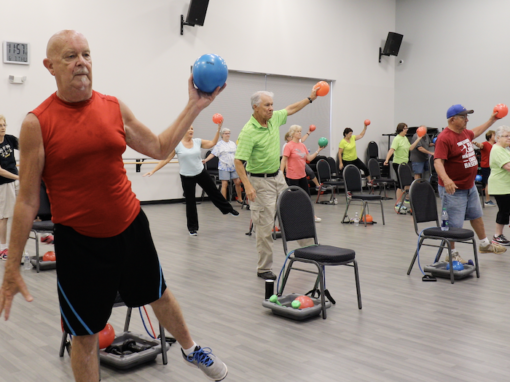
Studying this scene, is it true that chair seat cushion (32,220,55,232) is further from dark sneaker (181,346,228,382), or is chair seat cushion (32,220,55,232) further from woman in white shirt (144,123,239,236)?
dark sneaker (181,346,228,382)

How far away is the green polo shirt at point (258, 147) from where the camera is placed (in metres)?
4.29

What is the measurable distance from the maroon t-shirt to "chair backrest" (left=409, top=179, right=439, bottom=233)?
171 millimetres

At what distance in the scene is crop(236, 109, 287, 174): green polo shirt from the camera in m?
4.29

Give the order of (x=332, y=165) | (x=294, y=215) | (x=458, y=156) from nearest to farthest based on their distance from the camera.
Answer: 1. (x=294, y=215)
2. (x=458, y=156)
3. (x=332, y=165)

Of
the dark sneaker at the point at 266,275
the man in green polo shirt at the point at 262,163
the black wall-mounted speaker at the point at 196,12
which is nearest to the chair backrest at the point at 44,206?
the man in green polo shirt at the point at 262,163

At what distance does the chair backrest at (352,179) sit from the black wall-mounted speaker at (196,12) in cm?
453

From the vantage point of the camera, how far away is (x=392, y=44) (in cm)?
1345

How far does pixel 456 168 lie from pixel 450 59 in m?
9.24

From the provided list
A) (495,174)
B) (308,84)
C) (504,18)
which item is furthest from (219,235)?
(504,18)

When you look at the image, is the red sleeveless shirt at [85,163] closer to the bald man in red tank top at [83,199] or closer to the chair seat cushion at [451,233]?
the bald man in red tank top at [83,199]

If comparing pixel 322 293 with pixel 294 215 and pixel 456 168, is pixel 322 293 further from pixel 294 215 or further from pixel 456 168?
pixel 456 168

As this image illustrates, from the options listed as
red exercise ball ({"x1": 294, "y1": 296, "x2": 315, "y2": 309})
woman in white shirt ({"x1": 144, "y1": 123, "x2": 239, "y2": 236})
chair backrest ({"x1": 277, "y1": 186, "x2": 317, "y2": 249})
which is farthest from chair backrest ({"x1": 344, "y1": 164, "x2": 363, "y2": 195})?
red exercise ball ({"x1": 294, "y1": 296, "x2": 315, "y2": 309})

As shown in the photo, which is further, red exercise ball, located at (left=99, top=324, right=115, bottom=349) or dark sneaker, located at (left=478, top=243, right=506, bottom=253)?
dark sneaker, located at (left=478, top=243, right=506, bottom=253)

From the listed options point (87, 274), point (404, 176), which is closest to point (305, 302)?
point (87, 274)
